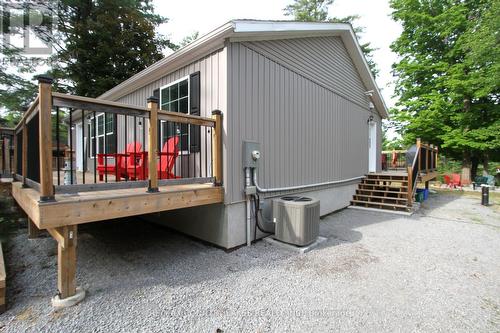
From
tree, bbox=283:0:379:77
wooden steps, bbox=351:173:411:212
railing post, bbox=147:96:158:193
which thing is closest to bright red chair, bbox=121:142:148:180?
railing post, bbox=147:96:158:193

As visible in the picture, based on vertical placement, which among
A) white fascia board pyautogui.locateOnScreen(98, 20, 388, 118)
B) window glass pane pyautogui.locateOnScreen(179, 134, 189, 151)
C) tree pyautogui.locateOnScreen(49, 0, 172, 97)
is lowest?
window glass pane pyautogui.locateOnScreen(179, 134, 189, 151)

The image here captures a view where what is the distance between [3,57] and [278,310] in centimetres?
1777

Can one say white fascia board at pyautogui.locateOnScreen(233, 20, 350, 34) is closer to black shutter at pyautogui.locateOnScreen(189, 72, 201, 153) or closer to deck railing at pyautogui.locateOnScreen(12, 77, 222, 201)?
black shutter at pyautogui.locateOnScreen(189, 72, 201, 153)

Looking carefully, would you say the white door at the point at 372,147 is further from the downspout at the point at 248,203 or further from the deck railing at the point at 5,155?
the deck railing at the point at 5,155

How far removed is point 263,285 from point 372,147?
8.29m

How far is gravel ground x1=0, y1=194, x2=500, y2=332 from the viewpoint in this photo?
6.95ft

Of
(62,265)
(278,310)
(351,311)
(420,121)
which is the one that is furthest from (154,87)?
Answer: (420,121)

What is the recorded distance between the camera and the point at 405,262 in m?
3.41

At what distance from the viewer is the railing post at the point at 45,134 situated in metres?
2.13

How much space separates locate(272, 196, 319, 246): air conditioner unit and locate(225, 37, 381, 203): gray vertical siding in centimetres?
62

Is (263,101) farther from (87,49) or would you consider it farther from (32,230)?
(87,49)

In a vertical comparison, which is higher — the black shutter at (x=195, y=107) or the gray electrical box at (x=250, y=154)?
the black shutter at (x=195, y=107)

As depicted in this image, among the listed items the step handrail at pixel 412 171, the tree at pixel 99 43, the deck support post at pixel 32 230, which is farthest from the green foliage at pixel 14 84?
the step handrail at pixel 412 171

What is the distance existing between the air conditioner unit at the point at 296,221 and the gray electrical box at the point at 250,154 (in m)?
0.77
